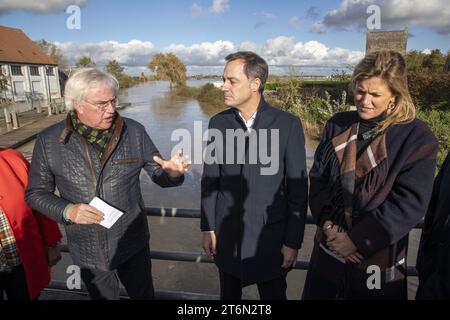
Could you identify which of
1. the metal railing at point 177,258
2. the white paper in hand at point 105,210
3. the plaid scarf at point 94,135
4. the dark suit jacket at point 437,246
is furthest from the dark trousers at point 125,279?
the dark suit jacket at point 437,246

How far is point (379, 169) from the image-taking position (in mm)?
1525

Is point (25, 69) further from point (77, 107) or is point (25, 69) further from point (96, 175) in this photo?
point (96, 175)

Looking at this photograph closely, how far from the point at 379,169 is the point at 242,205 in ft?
2.51

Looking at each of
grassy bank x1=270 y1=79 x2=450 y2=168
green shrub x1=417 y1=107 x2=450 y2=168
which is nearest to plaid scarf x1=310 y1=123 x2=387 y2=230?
green shrub x1=417 y1=107 x2=450 y2=168

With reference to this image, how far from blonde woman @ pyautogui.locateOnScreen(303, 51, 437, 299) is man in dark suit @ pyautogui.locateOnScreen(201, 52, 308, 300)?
21cm

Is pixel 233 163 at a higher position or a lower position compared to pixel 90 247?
higher

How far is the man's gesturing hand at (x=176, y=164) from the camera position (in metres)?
1.85

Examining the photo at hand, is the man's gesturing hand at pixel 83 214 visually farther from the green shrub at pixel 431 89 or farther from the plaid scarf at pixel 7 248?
the green shrub at pixel 431 89

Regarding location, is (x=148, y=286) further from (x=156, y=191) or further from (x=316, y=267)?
(x=156, y=191)

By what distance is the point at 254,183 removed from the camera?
1.84m

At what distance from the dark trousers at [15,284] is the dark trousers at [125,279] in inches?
13.1

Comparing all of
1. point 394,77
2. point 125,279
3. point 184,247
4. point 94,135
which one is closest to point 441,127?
point 184,247
